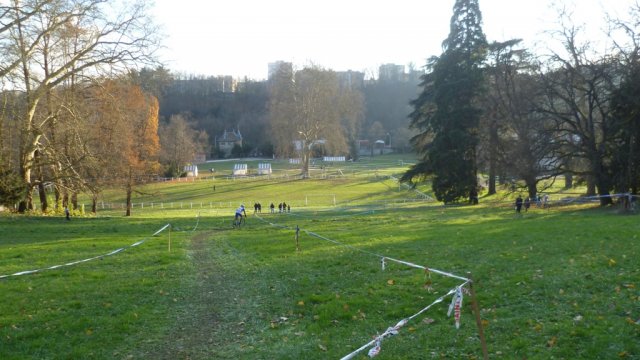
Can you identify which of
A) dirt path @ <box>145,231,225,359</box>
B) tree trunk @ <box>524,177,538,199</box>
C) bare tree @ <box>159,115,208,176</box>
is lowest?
dirt path @ <box>145,231,225,359</box>

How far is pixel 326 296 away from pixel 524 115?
28862mm

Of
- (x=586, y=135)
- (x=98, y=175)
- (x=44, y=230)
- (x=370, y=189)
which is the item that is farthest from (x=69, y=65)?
(x=370, y=189)

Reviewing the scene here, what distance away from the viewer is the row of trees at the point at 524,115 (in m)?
29.8

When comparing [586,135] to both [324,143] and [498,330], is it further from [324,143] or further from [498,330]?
[324,143]

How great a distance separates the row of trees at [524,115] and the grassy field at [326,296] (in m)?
13.8

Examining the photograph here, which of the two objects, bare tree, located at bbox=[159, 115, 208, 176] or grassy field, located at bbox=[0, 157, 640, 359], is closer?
grassy field, located at bbox=[0, 157, 640, 359]

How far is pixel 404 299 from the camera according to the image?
9688mm

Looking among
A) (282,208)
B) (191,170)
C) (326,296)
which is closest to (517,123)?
(282,208)

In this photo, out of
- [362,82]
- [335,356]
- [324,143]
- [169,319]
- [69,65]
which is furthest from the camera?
[362,82]

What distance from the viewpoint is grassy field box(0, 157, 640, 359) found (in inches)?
296

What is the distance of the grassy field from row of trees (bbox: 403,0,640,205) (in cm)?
1376

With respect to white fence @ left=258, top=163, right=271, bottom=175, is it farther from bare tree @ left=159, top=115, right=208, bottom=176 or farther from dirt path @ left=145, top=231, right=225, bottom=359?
dirt path @ left=145, top=231, right=225, bottom=359

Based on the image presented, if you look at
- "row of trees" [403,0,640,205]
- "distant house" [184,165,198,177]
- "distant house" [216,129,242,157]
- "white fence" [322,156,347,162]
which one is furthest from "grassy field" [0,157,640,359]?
"distant house" [216,129,242,157]

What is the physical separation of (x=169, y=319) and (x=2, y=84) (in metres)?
25.8
